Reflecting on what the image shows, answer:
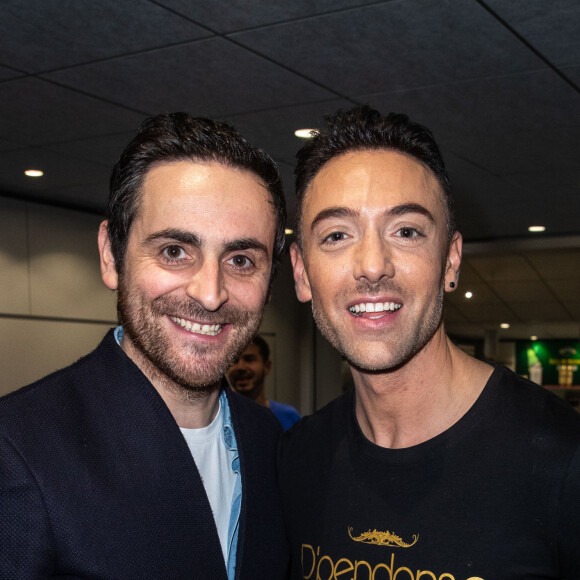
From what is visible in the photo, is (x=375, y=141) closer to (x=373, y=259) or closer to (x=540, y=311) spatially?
(x=373, y=259)

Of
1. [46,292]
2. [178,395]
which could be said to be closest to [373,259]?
[178,395]

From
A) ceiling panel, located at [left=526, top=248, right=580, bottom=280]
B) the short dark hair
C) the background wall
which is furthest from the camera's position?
ceiling panel, located at [left=526, top=248, right=580, bottom=280]

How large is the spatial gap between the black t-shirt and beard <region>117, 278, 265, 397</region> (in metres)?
0.35

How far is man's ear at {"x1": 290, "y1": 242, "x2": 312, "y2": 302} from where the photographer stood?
1.75 metres

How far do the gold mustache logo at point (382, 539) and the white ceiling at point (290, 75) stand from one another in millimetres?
1807

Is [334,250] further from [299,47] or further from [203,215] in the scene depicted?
[299,47]

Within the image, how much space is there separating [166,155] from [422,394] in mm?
733

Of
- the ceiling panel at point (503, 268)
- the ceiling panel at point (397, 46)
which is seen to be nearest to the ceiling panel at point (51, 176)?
the ceiling panel at point (397, 46)

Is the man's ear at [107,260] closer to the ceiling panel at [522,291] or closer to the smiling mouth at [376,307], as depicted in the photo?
the smiling mouth at [376,307]

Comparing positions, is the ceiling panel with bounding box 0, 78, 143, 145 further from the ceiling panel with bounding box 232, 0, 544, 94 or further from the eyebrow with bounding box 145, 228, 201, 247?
the eyebrow with bounding box 145, 228, 201, 247

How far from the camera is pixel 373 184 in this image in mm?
1570

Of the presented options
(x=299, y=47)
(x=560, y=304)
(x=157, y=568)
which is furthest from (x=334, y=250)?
(x=560, y=304)

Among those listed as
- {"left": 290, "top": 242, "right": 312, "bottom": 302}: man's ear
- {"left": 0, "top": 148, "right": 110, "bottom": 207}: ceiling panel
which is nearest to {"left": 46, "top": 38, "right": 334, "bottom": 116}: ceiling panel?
{"left": 0, "top": 148, "right": 110, "bottom": 207}: ceiling panel

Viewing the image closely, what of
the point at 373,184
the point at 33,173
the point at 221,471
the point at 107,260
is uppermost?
the point at 33,173
